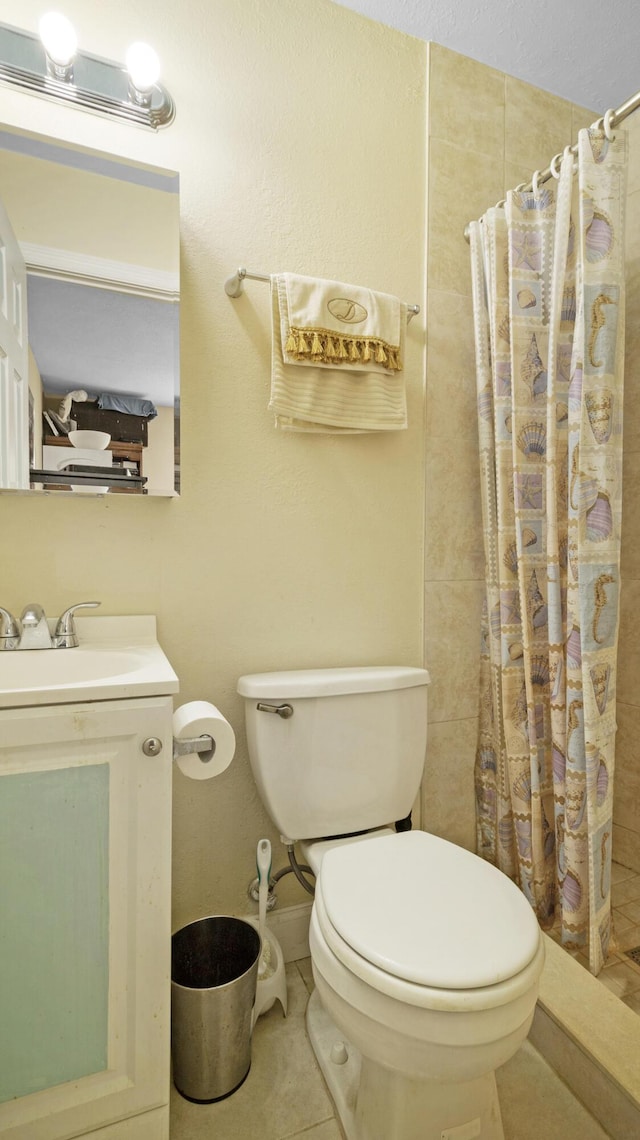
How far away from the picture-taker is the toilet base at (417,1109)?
3.06ft

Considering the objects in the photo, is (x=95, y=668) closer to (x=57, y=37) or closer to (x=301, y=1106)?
(x=301, y=1106)

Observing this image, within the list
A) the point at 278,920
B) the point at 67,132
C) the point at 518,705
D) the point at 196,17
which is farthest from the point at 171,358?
the point at 278,920

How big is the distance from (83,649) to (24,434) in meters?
0.46

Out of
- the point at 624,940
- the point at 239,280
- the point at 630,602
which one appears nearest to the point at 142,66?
the point at 239,280

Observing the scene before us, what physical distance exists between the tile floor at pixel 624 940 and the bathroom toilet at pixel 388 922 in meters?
0.43

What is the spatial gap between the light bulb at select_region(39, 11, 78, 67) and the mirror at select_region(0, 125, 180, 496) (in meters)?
0.16

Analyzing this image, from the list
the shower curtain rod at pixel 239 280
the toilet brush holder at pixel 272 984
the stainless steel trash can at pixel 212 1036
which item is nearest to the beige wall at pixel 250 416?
the shower curtain rod at pixel 239 280

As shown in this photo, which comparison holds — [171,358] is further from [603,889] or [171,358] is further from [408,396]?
[603,889]

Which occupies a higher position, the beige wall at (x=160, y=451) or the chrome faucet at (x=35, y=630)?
the beige wall at (x=160, y=451)

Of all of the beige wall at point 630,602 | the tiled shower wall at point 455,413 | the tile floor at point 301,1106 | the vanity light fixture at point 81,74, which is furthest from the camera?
the beige wall at point 630,602

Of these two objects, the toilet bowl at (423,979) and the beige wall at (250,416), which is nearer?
the toilet bowl at (423,979)

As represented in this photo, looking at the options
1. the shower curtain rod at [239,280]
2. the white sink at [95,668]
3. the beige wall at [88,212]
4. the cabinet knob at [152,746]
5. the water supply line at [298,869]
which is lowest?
the water supply line at [298,869]

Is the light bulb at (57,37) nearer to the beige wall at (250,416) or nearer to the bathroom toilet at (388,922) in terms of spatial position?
the beige wall at (250,416)

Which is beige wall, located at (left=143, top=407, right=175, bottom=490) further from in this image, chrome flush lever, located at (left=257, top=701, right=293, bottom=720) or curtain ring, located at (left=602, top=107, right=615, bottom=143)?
curtain ring, located at (left=602, top=107, right=615, bottom=143)
